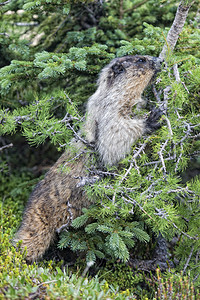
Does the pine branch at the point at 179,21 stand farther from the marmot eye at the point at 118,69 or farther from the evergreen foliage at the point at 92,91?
the marmot eye at the point at 118,69

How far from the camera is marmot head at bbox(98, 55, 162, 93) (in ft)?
14.0

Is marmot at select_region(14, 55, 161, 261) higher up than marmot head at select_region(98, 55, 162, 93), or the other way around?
marmot head at select_region(98, 55, 162, 93)

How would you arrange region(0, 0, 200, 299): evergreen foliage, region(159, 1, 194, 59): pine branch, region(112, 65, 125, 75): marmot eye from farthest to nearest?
1. region(112, 65, 125, 75): marmot eye
2. region(159, 1, 194, 59): pine branch
3. region(0, 0, 200, 299): evergreen foliage

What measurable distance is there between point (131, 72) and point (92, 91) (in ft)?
3.45

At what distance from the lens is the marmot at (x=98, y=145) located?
4.18m

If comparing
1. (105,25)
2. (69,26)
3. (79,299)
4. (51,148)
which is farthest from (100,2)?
(79,299)

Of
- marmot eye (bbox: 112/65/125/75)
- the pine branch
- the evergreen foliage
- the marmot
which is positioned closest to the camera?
the evergreen foliage

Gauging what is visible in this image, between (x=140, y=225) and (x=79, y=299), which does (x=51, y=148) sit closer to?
(x=140, y=225)

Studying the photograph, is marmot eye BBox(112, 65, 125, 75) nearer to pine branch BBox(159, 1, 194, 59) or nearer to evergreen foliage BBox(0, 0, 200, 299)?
evergreen foliage BBox(0, 0, 200, 299)

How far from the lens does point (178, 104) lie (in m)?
3.65

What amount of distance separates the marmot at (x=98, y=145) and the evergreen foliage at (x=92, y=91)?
212 mm

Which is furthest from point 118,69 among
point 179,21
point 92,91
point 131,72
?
point 179,21

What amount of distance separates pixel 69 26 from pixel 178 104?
2.86m


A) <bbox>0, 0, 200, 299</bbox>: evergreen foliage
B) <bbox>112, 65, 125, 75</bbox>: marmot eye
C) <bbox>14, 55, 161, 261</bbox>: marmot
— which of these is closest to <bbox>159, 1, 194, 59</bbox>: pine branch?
<bbox>0, 0, 200, 299</bbox>: evergreen foliage
